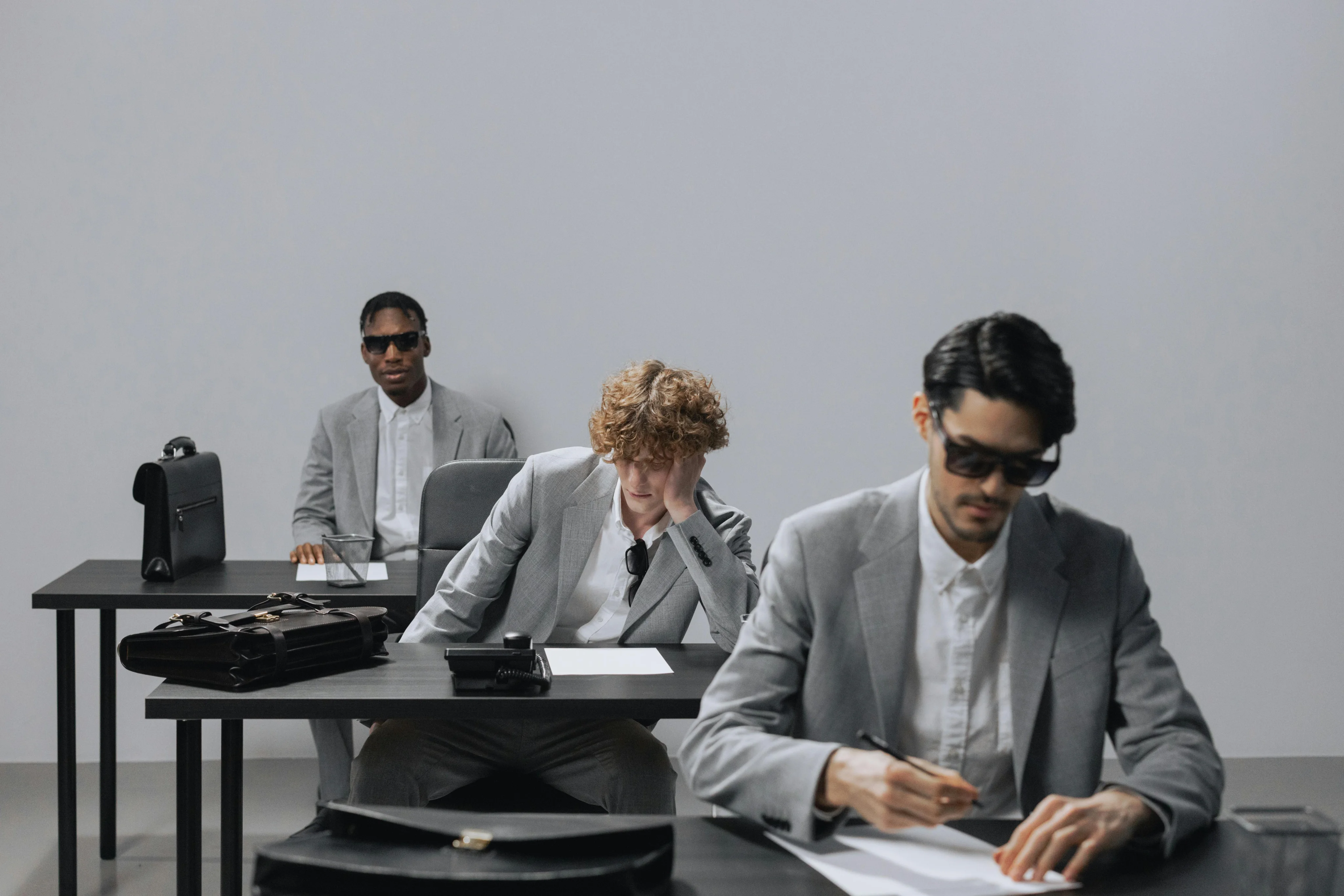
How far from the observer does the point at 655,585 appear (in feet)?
8.91

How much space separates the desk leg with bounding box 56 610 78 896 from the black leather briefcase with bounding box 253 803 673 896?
81.2 inches

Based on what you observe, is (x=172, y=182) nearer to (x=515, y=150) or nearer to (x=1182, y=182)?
(x=515, y=150)

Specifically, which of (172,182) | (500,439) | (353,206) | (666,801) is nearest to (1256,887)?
(666,801)

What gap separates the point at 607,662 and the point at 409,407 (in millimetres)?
2014

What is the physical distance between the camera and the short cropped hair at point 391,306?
422 cm

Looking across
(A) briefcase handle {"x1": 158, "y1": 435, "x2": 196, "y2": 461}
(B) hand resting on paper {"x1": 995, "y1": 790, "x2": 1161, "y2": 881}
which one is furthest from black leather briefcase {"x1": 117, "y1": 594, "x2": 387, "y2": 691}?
(B) hand resting on paper {"x1": 995, "y1": 790, "x2": 1161, "y2": 881}

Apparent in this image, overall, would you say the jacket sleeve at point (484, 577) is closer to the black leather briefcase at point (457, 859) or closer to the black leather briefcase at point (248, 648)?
the black leather briefcase at point (248, 648)

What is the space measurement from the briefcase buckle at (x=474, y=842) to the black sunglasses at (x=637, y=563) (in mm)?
1398

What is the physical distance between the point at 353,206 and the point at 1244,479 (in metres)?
3.49

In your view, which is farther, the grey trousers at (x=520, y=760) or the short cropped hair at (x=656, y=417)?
the short cropped hair at (x=656, y=417)

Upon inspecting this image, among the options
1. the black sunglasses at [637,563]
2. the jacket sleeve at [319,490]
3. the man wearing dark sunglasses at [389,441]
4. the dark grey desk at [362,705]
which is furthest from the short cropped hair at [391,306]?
the dark grey desk at [362,705]

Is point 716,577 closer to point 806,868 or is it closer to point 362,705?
point 362,705

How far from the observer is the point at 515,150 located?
448 cm

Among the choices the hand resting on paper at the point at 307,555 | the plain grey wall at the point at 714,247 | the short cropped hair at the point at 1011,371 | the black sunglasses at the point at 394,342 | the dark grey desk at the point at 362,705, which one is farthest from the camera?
the plain grey wall at the point at 714,247
